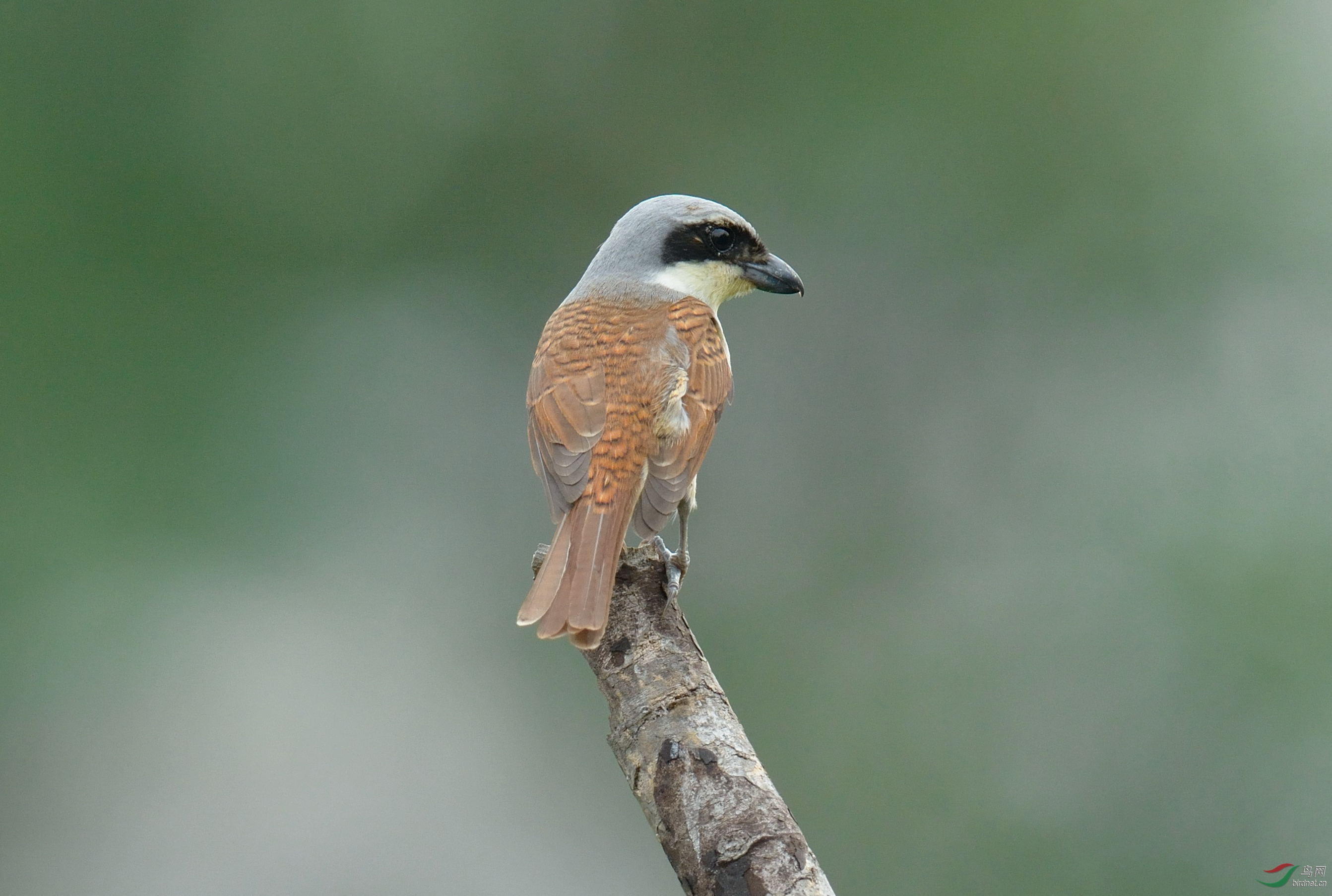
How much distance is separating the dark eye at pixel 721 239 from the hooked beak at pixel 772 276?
0.09m

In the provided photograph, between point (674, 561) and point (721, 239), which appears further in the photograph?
point (721, 239)

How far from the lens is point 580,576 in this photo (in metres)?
2.73

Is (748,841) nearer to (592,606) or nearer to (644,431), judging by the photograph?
(592,606)

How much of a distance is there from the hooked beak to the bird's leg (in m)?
1.13

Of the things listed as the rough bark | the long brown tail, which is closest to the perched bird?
the long brown tail

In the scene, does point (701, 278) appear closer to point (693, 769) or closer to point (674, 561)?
point (674, 561)

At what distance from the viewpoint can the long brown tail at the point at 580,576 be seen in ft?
8.38

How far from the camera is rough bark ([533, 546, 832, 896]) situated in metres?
2.04

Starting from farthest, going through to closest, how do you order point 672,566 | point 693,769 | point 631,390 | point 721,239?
1. point 721,239
2. point 631,390
3. point 672,566
4. point 693,769

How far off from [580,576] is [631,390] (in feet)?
2.54

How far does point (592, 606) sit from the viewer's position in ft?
8.52

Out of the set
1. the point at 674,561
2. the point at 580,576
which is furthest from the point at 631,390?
the point at 580,576

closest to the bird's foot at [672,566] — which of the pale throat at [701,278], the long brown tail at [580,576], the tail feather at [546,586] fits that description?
the long brown tail at [580,576]

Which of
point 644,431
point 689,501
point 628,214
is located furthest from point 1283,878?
point 628,214
